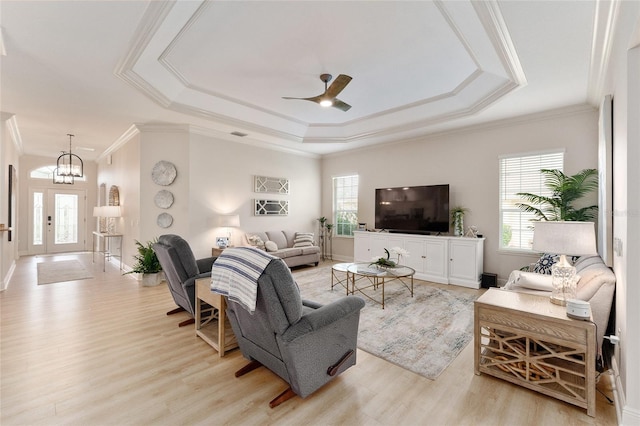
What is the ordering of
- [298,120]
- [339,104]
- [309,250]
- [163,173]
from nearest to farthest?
[339,104]
[163,173]
[298,120]
[309,250]

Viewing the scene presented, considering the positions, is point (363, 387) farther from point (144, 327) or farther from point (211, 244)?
point (211, 244)

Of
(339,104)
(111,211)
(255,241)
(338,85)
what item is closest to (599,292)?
(338,85)

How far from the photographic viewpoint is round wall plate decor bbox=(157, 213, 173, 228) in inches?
215

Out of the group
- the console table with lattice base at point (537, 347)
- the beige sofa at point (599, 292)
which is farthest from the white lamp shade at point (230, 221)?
the beige sofa at point (599, 292)

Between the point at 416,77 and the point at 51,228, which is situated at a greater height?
the point at 416,77

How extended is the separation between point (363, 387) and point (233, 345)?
130 cm

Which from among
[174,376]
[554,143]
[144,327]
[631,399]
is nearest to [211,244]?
[144,327]

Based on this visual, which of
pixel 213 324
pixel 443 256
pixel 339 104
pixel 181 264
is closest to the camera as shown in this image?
pixel 181 264

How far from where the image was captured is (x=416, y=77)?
13.0ft

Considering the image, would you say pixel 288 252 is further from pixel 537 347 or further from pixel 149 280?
pixel 537 347

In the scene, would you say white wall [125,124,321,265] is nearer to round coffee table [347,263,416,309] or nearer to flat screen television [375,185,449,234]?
flat screen television [375,185,449,234]

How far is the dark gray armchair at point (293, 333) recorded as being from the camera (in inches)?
71.2

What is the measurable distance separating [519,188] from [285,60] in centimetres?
426

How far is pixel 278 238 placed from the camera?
661 cm
